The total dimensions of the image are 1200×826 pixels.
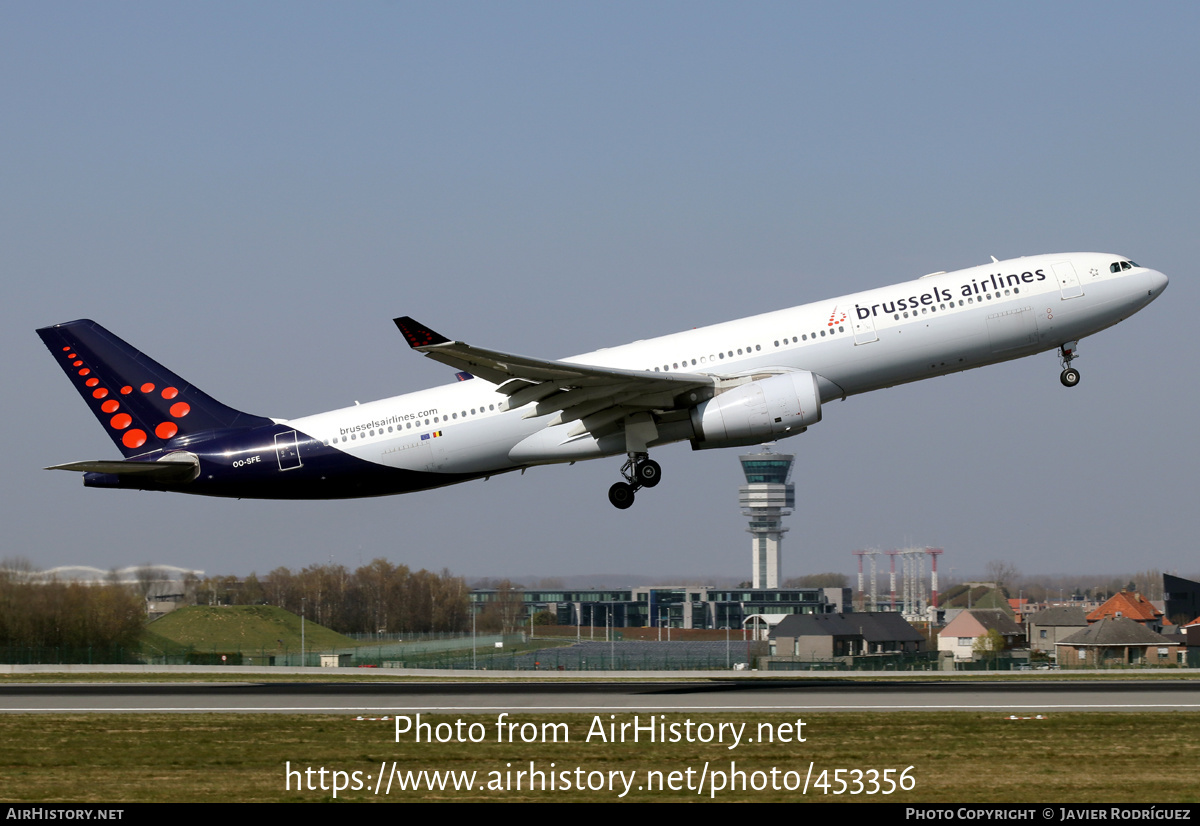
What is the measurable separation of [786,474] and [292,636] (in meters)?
140

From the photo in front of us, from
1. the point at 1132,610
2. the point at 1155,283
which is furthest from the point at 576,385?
the point at 1132,610

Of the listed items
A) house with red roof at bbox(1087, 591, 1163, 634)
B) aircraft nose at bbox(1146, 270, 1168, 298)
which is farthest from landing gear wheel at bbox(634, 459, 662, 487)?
house with red roof at bbox(1087, 591, 1163, 634)

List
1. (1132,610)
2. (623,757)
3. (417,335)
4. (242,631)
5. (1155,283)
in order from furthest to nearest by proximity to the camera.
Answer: (1132,610)
(242,631)
(1155,283)
(417,335)
(623,757)

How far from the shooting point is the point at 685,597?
472 feet

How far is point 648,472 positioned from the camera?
35781 mm

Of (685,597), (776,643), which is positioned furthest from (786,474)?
(776,643)

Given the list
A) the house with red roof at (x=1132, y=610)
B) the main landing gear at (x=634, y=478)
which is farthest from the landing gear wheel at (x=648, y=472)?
the house with red roof at (x=1132, y=610)

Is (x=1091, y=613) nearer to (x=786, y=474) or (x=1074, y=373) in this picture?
(x=1074, y=373)

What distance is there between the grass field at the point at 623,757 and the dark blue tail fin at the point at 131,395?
12117 millimetres

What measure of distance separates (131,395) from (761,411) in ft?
59.8

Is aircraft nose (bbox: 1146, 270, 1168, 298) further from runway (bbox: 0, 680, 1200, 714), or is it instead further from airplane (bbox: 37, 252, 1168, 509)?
runway (bbox: 0, 680, 1200, 714)

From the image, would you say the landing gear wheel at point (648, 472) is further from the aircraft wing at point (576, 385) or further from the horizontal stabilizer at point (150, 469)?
the horizontal stabilizer at point (150, 469)

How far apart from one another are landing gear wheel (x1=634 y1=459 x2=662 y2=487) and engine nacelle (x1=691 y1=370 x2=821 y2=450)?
7.19ft

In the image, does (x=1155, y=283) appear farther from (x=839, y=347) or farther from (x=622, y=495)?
(x=622, y=495)
